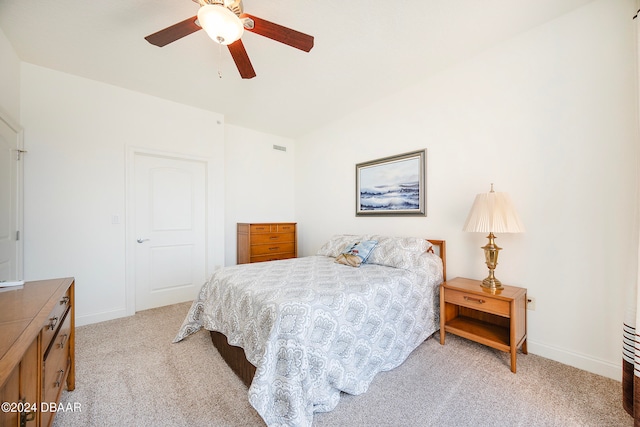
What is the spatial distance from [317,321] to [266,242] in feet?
8.77

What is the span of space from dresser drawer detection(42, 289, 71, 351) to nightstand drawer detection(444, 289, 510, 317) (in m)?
2.59

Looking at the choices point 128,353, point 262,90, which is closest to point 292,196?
point 262,90

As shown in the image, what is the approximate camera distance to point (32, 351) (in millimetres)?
969

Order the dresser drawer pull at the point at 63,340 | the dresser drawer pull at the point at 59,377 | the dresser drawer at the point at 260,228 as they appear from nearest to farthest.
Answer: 1. the dresser drawer pull at the point at 59,377
2. the dresser drawer pull at the point at 63,340
3. the dresser drawer at the point at 260,228

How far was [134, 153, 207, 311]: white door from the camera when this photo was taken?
10.7ft

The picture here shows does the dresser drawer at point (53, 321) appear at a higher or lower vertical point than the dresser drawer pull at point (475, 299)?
higher

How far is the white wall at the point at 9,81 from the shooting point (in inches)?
85.8

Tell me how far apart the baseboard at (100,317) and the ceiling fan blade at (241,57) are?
9.85ft

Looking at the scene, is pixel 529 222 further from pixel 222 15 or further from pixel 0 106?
pixel 0 106

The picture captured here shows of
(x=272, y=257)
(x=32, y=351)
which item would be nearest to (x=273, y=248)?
(x=272, y=257)

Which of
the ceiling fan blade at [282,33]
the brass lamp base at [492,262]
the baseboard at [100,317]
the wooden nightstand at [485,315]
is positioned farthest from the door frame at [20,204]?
the brass lamp base at [492,262]

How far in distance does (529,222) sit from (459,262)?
0.70 meters

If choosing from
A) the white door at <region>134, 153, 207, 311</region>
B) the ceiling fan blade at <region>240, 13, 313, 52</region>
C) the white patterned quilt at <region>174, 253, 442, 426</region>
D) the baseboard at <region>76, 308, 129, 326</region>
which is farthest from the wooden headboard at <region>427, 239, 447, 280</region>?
the baseboard at <region>76, 308, 129, 326</region>

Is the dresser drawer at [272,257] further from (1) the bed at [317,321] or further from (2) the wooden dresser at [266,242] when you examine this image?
(1) the bed at [317,321]
